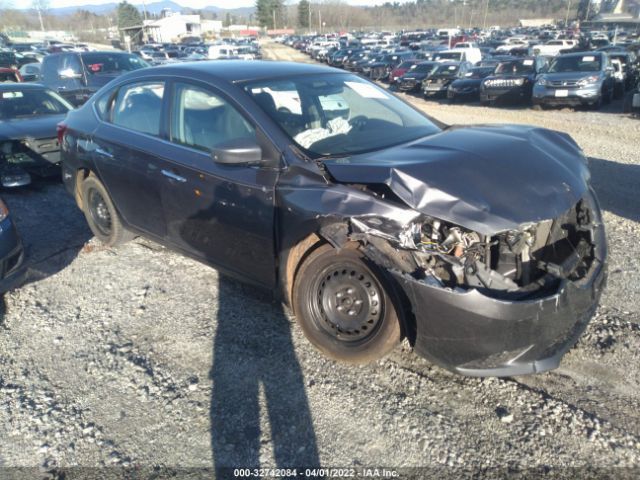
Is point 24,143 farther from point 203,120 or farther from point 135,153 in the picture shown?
point 203,120

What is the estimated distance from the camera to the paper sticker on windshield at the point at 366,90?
4250 mm

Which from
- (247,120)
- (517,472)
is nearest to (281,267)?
(247,120)

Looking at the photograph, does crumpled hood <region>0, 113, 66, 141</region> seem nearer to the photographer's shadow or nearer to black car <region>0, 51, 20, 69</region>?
the photographer's shadow

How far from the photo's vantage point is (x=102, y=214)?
533cm

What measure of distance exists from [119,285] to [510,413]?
3406 millimetres

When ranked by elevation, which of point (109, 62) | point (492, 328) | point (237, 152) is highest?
point (237, 152)

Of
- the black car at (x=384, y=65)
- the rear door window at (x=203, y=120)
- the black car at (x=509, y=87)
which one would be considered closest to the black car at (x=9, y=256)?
the rear door window at (x=203, y=120)

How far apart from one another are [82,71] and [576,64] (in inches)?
543

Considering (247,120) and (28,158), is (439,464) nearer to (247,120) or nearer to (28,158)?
(247,120)

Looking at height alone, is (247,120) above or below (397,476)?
above

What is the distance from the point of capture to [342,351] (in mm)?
3262

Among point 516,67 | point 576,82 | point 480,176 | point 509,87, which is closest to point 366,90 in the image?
point 480,176

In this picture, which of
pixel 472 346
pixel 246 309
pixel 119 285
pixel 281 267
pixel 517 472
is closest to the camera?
pixel 517 472

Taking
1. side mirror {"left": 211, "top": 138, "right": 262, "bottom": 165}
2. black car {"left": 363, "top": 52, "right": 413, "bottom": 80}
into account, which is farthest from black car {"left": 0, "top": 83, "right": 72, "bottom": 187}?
black car {"left": 363, "top": 52, "right": 413, "bottom": 80}
